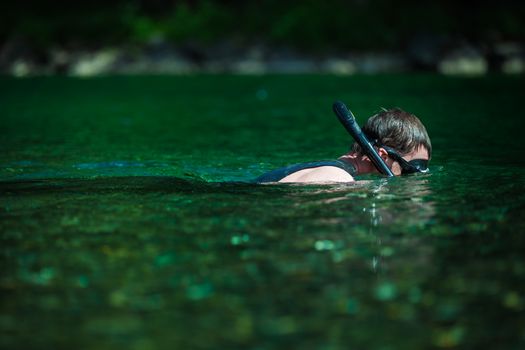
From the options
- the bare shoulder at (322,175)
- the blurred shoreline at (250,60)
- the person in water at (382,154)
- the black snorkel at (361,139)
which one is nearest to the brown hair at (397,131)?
the person in water at (382,154)

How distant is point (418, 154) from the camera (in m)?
6.38

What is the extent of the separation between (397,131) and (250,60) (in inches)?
961

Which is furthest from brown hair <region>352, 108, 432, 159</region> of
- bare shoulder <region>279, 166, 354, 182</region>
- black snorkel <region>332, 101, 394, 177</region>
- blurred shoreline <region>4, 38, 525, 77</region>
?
blurred shoreline <region>4, 38, 525, 77</region>

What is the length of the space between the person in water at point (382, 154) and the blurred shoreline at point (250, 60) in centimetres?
2125

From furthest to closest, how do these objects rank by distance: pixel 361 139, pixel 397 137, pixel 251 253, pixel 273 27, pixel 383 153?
pixel 273 27
pixel 383 153
pixel 397 137
pixel 361 139
pixel 251 253

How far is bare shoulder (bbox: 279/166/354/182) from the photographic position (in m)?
6.25

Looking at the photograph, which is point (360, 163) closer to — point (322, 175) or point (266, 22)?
point (322, 175)

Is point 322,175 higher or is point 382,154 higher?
point 382,154

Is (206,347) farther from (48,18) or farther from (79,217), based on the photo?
(48,18)

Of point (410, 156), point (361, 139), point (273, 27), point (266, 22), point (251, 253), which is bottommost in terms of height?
point (251, 253)

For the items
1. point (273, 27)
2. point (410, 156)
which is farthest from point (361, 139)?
point (273, 27)

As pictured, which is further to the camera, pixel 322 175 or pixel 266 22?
pixel 266 22

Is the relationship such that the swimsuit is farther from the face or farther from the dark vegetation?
the dark vegetation

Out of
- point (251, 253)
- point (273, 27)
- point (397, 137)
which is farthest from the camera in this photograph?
point (273, 27)
